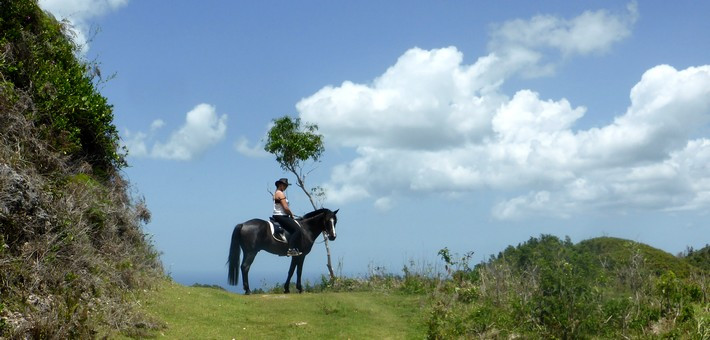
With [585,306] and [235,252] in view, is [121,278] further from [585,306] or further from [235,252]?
[585,306]

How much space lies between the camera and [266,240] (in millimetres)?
21969

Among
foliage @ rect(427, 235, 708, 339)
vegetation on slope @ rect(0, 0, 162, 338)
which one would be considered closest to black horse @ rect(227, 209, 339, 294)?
vegetation on slope @ rect(0, 0, 162, 338)

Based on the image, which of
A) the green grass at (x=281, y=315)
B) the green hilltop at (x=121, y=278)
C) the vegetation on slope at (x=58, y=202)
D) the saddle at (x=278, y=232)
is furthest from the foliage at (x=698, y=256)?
the vegetation on slope at (x=58, y=202)

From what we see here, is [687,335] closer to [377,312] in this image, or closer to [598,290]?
[598,290]

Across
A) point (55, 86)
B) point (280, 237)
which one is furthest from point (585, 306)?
point (55, 86)

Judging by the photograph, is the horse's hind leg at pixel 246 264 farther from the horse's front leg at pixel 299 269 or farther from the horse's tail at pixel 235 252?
the horse's front leg at pixel 299 269

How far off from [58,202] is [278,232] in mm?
9861

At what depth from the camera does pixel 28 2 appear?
1825 cm

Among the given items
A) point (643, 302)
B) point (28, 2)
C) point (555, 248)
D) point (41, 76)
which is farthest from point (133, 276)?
point (643, 302)

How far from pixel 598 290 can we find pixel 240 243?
12134 mm

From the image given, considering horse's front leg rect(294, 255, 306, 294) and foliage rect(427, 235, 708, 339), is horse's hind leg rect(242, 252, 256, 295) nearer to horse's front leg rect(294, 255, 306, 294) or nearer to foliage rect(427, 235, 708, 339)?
horse's front leg rect(294, 255, 306, 294)

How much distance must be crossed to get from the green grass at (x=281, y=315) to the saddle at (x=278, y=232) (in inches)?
82.9

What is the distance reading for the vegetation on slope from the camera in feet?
36.1

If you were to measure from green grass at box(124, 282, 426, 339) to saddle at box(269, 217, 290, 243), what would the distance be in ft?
6.91
